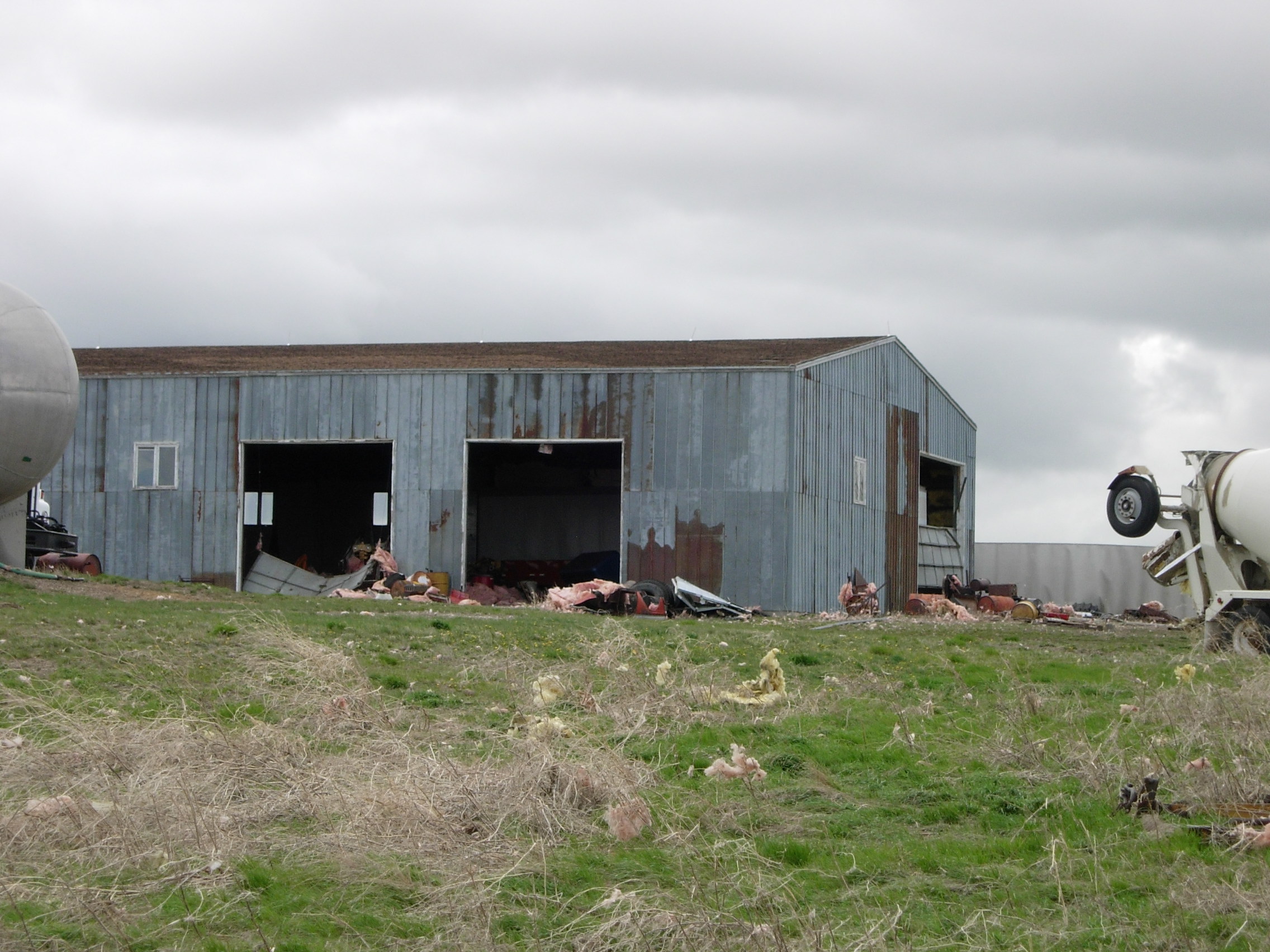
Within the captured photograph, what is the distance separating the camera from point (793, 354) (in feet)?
102

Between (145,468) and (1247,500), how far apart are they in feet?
73.1

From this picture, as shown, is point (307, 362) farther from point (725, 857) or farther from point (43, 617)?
point (725, 857)

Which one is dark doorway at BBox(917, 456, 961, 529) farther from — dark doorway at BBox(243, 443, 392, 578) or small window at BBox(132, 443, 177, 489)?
small window at BBox(132, 443, 177, 489)

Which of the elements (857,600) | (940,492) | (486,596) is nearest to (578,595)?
(486,596)

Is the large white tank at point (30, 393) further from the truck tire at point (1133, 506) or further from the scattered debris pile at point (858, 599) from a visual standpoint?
the truck tire at point (1133, 506)

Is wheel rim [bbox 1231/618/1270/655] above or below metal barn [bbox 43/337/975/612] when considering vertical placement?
below

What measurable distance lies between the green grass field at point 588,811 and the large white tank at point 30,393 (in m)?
8.12

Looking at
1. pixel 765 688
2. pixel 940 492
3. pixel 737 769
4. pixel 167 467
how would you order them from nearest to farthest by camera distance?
1. pixel 737 769
2. pixel 765 688
3. pixel 167 467
4. pixel 940 492

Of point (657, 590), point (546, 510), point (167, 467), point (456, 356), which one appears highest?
point (456, 356)

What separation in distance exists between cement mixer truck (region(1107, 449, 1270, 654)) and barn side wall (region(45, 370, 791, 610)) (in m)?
8.78

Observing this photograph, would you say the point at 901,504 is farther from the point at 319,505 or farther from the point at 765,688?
the point at 765,688

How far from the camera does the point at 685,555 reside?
27.4 m

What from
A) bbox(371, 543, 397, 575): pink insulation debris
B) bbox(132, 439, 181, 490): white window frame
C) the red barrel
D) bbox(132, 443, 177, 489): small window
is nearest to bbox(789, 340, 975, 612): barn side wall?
the red barrel

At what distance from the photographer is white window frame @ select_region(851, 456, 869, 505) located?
30169 mm
